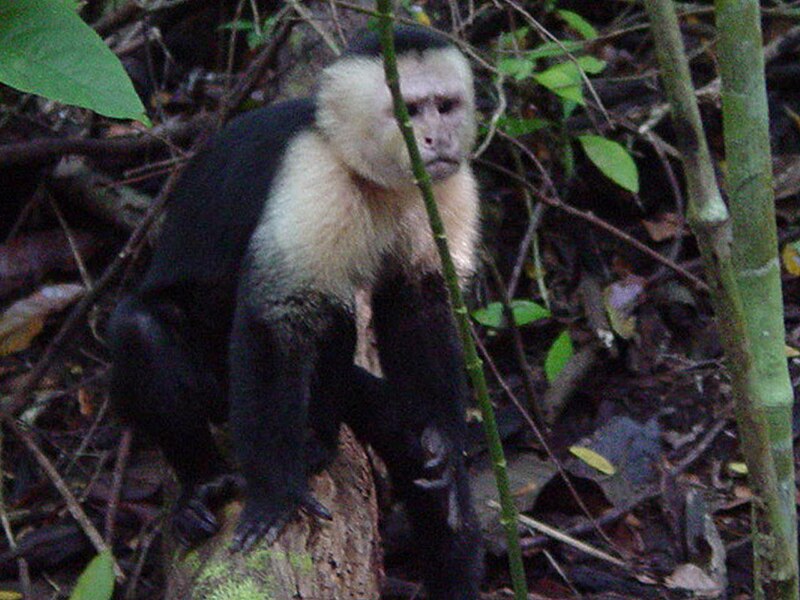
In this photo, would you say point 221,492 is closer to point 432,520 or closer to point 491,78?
point 432,520

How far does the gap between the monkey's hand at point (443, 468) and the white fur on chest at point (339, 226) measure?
19.0 inches

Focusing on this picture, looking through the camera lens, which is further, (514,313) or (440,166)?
(514,313)

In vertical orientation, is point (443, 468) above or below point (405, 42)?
below

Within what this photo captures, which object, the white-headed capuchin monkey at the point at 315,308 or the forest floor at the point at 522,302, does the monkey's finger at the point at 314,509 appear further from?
the forest floor at the point at 522,302

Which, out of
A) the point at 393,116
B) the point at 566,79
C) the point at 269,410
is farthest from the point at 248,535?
the point at 566,79

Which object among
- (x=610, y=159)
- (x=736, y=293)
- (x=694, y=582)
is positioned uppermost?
(x=736, y=293)

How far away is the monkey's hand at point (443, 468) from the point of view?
3359 mm

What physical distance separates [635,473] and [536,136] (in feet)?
5.51

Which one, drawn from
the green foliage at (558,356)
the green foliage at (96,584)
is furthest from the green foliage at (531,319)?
the green foliage at (96,584)

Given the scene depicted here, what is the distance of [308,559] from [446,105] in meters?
1.26

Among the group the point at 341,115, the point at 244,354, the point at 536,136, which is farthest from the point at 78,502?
the point at 536,136

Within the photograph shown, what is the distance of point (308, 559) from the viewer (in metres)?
2.96

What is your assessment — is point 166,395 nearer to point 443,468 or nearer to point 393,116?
point 443,468

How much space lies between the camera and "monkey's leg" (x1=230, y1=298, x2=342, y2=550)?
10.2 ft
